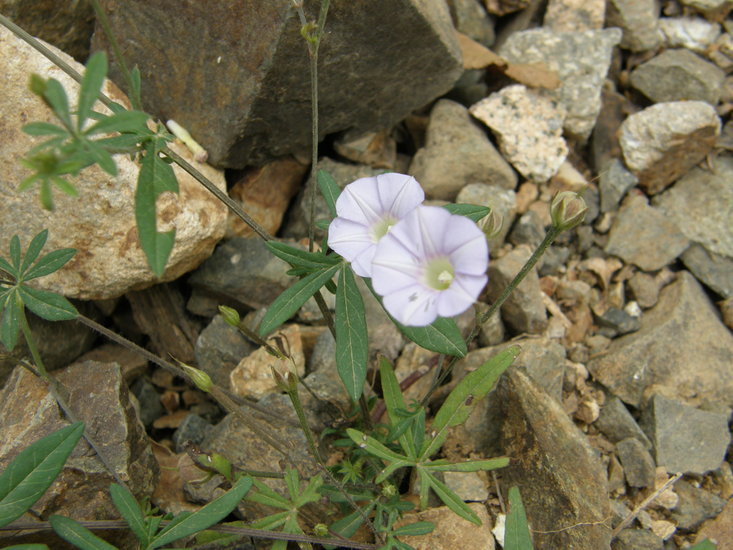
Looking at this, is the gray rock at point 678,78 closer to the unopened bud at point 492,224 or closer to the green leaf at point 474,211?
the green leaf at point 474,211

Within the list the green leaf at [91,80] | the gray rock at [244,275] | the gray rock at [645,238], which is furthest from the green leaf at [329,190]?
the gray rock at [645,238]

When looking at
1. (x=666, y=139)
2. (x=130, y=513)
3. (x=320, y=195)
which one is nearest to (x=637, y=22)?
(x=666, y=139)

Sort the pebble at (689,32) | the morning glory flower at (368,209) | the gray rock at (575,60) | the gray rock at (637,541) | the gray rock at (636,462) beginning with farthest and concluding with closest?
the pebble at (689,32) < the gray rock at (575,60) < the gray rock at (636,462) < the gray rock at (637,541) < the morning glory flower at (368,209)

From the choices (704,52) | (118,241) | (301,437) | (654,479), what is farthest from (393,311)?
(704,52)

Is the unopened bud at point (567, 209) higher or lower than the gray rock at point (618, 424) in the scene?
higher

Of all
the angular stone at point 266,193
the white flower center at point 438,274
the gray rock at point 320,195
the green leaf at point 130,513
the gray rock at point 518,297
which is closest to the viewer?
the white flower center at point 438,274

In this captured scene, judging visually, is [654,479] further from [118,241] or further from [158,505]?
[118,241]

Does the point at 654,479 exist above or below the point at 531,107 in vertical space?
below

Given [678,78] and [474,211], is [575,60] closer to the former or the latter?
[678,78]
